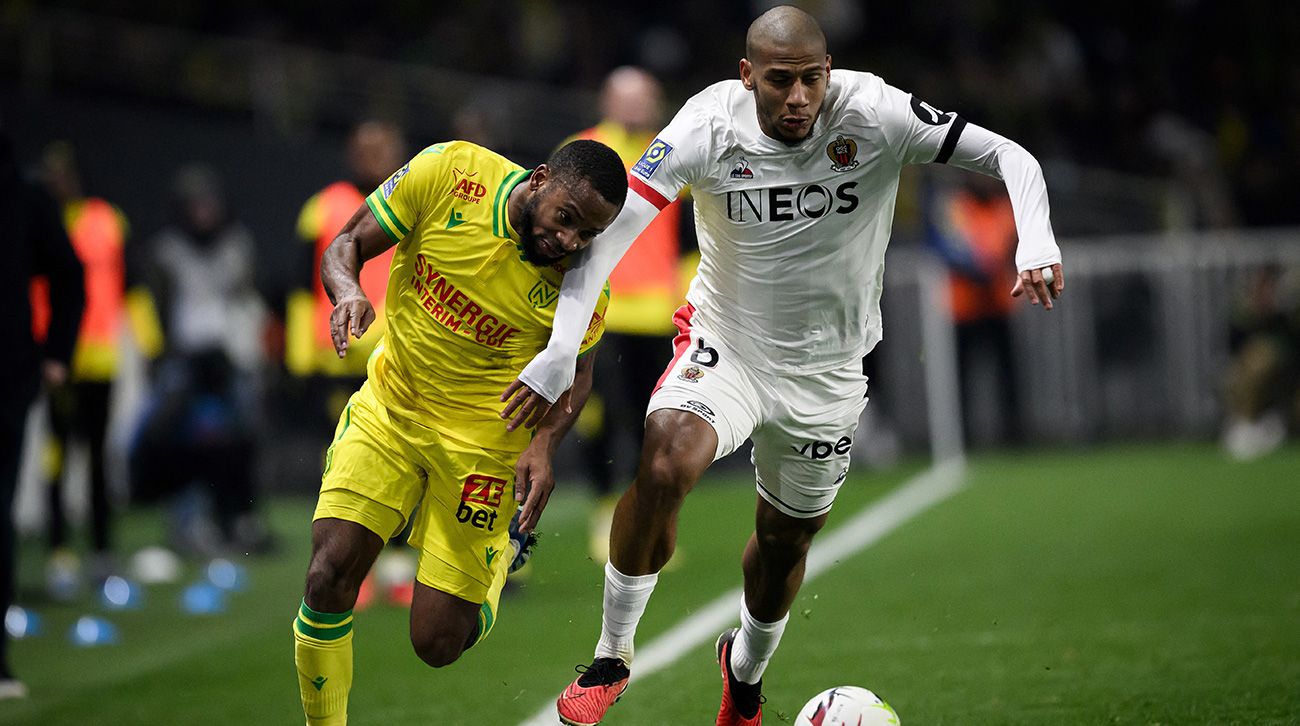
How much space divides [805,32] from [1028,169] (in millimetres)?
871

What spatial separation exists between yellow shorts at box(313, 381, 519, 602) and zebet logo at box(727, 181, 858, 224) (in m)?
1.19

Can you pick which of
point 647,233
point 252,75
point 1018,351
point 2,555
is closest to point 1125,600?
point 647,233

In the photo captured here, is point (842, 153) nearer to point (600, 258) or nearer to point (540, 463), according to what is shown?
point (600, 258)

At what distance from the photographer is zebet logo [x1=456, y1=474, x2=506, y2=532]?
19.0 ft

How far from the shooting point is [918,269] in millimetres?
16219

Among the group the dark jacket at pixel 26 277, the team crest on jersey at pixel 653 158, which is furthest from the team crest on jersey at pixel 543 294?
the dark jacket at pixel 26 277

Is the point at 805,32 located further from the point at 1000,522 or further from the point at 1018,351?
the point at 1018,351

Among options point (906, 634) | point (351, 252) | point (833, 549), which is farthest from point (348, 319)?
point (833, 549)

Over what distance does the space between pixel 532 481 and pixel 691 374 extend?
2.53 feet

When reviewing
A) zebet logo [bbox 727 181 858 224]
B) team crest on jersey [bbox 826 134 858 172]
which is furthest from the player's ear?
team crest on jersey [bbox 826 134 858 172]

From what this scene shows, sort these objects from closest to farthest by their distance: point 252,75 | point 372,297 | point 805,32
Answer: point 805,32, point 372,297, point 252,75

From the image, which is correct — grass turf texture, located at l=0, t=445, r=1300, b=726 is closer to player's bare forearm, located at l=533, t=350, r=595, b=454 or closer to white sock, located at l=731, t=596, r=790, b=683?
white sock, located at l=731, t=596, r=790, b=683

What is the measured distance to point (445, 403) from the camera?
5.82 m

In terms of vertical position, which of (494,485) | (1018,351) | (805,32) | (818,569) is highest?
(805,32)
